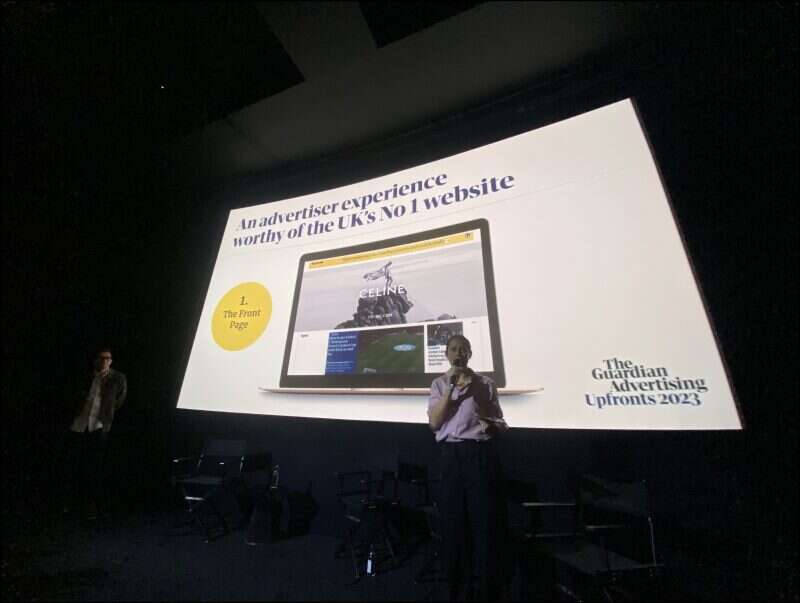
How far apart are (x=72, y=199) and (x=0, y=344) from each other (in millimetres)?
1468

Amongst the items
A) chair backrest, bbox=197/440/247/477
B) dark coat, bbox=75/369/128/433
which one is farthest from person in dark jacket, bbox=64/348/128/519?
chair backrest, bbox=197/440/247/477

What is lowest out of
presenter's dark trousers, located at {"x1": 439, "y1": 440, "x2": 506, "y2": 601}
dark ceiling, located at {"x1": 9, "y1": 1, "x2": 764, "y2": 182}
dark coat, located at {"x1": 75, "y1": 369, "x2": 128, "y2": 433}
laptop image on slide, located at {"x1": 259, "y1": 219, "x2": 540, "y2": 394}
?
presenter's dark trousers, located at {"x1": 439, "y1": 440, "x2": 506, "y2": 601}

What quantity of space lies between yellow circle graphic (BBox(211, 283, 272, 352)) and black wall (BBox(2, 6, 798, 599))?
0.81 m

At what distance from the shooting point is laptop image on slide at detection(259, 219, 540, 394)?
2.21m

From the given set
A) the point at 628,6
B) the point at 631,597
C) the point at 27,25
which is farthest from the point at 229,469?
the point at 628,6

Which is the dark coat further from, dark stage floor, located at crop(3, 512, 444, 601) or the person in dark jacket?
dark stage floor, located at crop(3, 512, 444, 601)

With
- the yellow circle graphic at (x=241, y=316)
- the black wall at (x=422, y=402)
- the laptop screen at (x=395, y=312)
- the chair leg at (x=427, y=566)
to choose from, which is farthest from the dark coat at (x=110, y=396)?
the chair leg at (x=427, y=566)

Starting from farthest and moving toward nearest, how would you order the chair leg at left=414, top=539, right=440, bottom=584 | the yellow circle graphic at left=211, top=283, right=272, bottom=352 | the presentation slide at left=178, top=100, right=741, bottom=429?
the yellow circle graphic at left=211, top=283, right=272, bottom=352 < the chair leg at left=414, top=539, right=440, bottom=584 < the presentation slide at left=178, top=100, right=741, bottom=429

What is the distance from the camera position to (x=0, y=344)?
3053 millimetres

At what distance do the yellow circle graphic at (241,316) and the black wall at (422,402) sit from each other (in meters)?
0.81

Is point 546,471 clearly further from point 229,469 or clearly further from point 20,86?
point 20,86

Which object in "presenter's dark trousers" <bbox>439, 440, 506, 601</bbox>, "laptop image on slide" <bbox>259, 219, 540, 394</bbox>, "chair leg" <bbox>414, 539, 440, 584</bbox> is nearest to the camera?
"presenter's dark trousers" <bbox>439, 440, 506, 601</bbox>

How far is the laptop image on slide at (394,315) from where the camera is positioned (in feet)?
7.24

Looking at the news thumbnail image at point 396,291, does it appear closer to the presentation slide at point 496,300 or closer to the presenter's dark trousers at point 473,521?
the presentation slide at point 496,300
